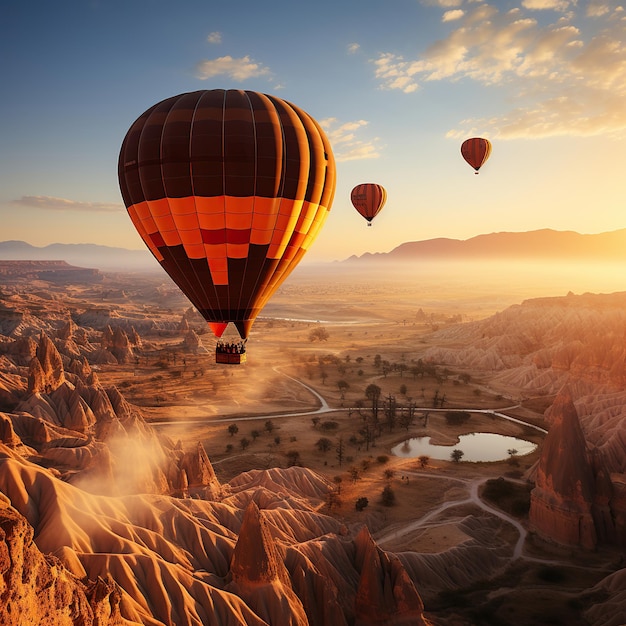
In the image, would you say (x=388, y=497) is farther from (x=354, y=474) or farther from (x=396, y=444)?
(x=396, y=444)

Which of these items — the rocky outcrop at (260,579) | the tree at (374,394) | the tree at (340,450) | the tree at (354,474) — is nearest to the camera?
the rocky outcrop at (260,579)

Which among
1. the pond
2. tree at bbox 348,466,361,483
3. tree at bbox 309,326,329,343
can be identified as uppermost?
tree at bbox 309,326,329,343

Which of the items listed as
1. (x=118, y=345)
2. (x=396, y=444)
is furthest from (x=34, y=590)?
(x=118, y=345)

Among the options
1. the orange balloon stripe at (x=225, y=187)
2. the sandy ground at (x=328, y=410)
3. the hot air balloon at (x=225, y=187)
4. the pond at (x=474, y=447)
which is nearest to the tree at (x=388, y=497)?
the sandy ground at (x=328, y=410)

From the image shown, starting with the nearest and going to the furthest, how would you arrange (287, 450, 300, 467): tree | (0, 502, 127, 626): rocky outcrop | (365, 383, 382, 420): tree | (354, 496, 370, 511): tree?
(0, 502, 127, 626): rocky outcrop < (354, 496, 370, 511): tree < (287, 450, 300, 467): tree < (365, 383, 382, 420): tree

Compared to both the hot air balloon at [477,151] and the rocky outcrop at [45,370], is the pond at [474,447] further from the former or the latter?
the rocky outcrop at [45,370]

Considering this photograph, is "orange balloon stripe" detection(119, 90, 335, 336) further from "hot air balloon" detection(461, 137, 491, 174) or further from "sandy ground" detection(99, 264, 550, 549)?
"hot air balloon" detection(461, 137, 491, 174)

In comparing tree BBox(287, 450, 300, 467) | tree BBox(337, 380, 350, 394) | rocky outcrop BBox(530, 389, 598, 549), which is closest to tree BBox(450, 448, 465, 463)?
rocky outcrop BBox(530, 389, 598, 549)
